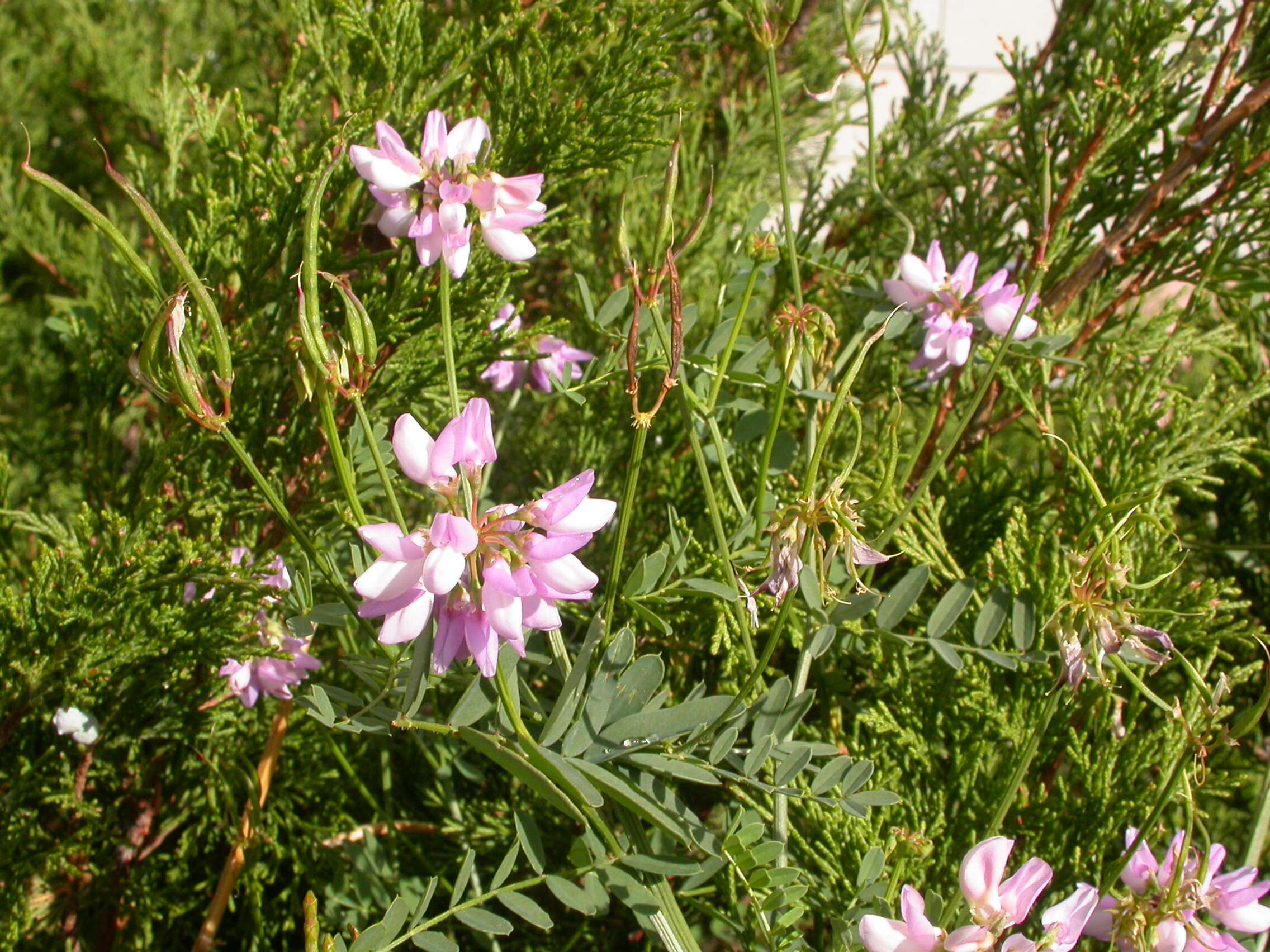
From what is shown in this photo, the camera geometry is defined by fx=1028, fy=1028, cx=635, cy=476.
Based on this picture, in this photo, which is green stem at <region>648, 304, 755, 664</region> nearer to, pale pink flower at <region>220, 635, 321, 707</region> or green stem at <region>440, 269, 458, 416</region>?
green stem at <region>440, 269, 458, 416</region>

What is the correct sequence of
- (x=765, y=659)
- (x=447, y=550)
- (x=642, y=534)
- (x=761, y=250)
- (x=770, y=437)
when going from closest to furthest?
(x=447, y=550), (x=765, y=659), (x=770, y=437), (x=761, y=250), (x=642, y=534)

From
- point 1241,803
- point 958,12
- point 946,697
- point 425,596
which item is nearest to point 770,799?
point 946,697

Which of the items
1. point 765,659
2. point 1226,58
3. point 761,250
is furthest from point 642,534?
point 1226,58

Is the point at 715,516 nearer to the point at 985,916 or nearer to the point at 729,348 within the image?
the point at 729,348

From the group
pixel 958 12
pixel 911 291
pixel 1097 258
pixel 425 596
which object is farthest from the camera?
pixel 958 12

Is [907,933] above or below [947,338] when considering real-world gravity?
below

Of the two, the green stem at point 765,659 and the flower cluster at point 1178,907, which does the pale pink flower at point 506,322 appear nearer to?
the green stem at point 765,659

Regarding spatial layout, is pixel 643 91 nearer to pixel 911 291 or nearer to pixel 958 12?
pixel 911 291
